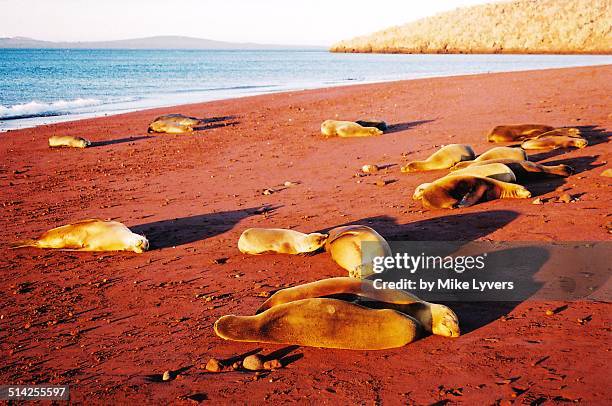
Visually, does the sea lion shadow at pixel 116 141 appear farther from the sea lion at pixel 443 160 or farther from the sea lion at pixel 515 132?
the sea lion at pixel 515 132

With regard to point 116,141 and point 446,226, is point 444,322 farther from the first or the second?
point 116,141

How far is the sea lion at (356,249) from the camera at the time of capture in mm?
5262

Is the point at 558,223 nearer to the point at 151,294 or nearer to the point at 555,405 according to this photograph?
the point at 555,405

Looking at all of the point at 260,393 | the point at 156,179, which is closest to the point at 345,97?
the point at 156,179

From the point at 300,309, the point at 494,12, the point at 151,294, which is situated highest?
the point at 494,12

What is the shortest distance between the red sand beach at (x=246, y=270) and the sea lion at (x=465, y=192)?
113mm

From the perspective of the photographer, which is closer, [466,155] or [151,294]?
[151,294]

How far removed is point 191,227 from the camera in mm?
7191

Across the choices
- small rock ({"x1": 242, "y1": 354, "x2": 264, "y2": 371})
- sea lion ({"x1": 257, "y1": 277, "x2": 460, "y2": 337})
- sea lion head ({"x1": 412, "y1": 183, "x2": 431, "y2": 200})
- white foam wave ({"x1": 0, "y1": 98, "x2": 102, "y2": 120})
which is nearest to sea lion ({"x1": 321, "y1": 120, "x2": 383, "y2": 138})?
sea lion head ({"x1": 412, "y1": 183, "x2": 431, "y2": 200})

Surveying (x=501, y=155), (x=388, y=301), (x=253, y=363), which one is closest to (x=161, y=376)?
(x=253, y=363)

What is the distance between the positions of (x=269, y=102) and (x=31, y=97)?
13.4m

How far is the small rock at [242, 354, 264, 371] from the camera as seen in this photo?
12.7ft

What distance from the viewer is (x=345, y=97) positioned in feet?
73.7

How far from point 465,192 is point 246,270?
3051mm
